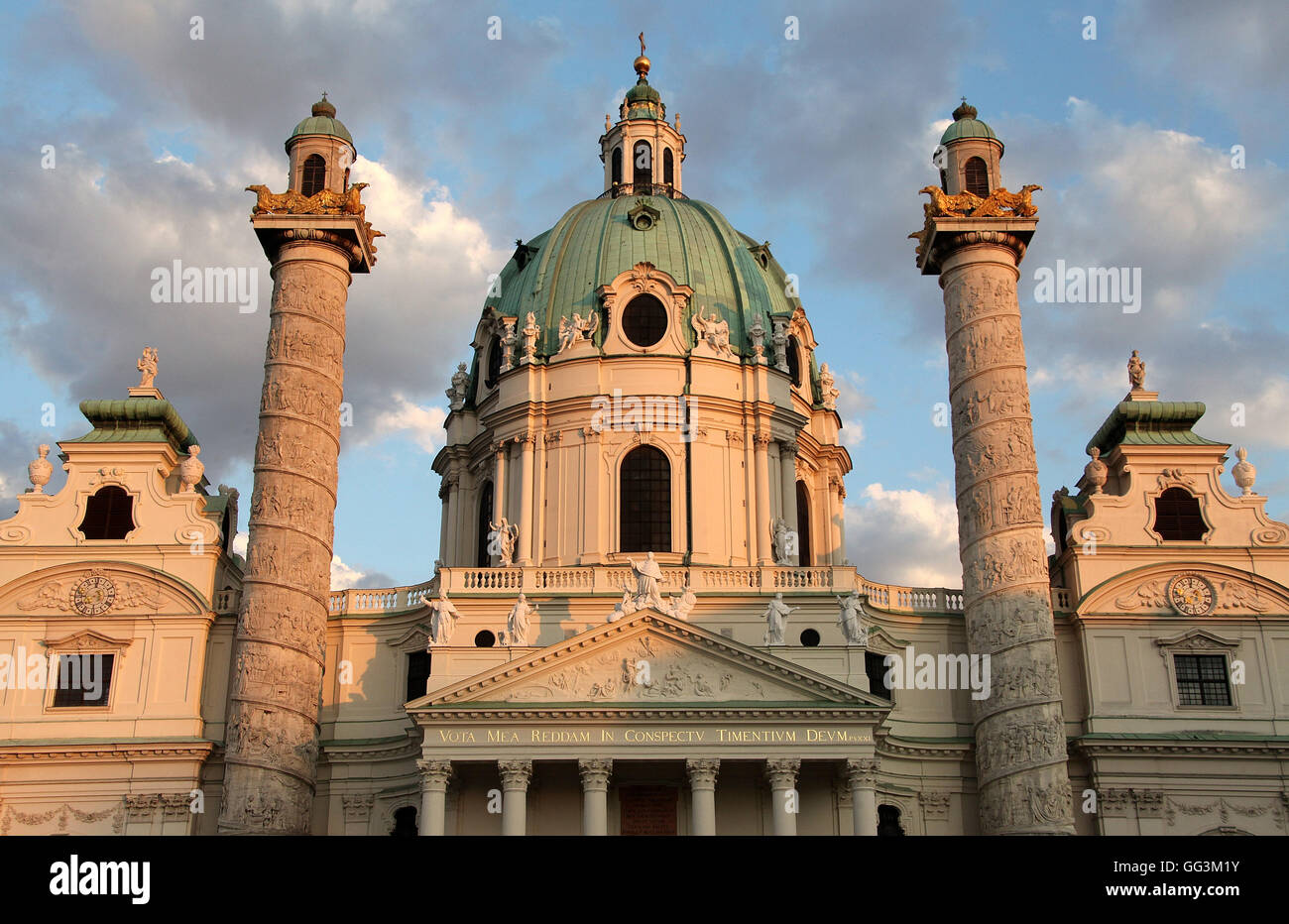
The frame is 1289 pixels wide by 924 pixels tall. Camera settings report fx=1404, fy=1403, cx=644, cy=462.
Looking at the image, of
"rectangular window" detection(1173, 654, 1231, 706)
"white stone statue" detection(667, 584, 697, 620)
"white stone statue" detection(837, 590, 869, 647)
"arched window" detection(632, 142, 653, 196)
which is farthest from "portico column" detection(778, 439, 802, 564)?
"arched window" detection(632, 142, 653, 196)

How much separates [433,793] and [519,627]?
4.45m

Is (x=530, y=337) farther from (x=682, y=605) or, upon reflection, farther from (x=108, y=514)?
(x=108, y=514)

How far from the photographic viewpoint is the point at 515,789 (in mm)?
31297

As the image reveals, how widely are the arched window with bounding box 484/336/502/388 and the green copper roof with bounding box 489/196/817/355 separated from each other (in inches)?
41.0

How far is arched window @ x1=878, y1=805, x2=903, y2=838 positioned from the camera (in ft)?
113

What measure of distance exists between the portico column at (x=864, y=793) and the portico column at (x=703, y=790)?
3012mm

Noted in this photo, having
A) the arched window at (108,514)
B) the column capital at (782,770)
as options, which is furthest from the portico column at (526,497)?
the column capital at (782,770)

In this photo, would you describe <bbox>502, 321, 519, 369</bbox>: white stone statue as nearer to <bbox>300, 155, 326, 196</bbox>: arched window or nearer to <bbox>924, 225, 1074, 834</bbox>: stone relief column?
<bbox>300, 155, 326, 196</bbox>: arched window

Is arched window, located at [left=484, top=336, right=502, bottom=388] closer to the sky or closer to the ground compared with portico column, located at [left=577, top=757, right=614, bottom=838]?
closer to the sky

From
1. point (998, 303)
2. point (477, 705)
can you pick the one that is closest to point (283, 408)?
point (477, 705)

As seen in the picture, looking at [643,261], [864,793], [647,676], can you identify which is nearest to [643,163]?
[643,261]

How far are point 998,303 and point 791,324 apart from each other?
11.9m

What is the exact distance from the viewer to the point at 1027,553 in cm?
3178
